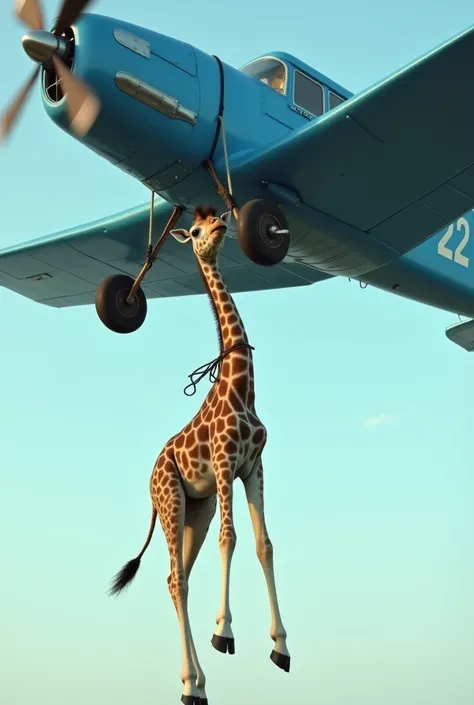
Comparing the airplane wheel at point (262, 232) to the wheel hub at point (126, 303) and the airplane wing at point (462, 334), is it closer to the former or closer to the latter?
the wheel hub at point (126, 303)

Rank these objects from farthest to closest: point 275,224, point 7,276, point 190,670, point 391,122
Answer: point 7,276, point 391,122, point 275,224, point 190,670

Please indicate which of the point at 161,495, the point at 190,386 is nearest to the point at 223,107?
the point at 190,386

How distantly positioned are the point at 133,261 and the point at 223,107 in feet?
11.3

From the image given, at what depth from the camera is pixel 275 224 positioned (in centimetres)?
920

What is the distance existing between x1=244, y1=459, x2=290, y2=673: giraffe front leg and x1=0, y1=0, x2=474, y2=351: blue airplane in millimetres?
1937

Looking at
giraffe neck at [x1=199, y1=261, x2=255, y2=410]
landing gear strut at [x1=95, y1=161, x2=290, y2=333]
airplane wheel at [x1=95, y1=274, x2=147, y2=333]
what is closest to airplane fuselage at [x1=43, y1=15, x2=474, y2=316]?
landing gear strut at [x1=95, y1=161, x2=290, y2=333]

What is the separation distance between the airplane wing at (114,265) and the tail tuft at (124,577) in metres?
4.99

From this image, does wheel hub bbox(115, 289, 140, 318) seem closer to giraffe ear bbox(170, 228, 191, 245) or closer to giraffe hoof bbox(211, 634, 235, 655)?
giraffe ear bbox(170, 228, 191, 245)

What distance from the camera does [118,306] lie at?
31.3 ft

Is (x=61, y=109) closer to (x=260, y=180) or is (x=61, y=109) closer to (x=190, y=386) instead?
(x=260, y=180)

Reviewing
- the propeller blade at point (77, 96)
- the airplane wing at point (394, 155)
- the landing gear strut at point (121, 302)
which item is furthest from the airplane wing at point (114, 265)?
the propeller blade at point (77, 96)

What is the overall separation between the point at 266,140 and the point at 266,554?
4626 millimetres

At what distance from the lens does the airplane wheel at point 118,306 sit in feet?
31.2

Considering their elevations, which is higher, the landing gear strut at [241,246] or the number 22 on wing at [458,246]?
the number 22 on wing at [458,246]
